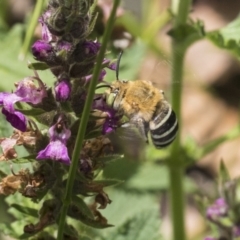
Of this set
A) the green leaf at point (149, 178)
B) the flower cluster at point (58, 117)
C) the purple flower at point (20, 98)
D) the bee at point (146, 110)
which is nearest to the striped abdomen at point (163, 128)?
the bee at point (146, 110)

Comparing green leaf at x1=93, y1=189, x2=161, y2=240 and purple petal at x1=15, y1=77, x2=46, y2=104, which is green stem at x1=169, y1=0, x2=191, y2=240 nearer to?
green leaf at x1=93, y1=189, x2=161, y2=240

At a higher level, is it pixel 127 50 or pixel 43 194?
pixel 127 50

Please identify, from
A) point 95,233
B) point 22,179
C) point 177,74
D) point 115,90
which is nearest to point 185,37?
point 177,74

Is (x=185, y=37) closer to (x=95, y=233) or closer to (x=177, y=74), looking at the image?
(x=177, y=74)

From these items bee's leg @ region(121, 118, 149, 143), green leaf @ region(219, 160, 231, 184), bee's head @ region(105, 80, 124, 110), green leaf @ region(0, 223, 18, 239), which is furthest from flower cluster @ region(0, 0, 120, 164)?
green leaf @ region(219, 160, 231, 184)

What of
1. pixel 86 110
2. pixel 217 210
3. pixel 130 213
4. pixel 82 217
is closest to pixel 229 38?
pixel 217 210

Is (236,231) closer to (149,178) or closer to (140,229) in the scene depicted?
(140,229)
